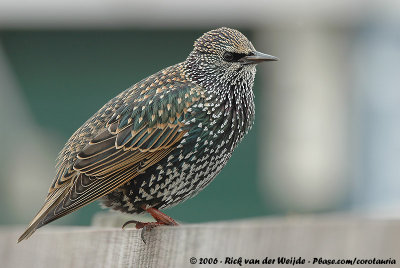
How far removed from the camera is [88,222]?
10602 mm

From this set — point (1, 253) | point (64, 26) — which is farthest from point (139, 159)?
point (64, 26)

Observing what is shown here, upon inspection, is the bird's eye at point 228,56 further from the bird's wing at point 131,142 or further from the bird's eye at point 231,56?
the bird's wing at point 131,142

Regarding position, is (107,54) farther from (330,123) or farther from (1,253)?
(1,253)

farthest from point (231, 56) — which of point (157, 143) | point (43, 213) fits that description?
point (43, 213)

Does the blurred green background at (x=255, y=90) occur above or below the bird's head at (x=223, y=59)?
below

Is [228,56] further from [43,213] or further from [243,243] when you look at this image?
[243,243]

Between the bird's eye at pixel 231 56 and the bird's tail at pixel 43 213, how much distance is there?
1.15 m

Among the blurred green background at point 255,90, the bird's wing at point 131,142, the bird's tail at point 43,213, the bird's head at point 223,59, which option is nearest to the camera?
the bird's tail at point 43,213

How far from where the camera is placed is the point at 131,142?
4.50 m

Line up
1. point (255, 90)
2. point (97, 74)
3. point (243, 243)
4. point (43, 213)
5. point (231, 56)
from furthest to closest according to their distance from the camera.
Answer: point (255, 90) < point (97, 74) < point (231, 56) < point (43, 213) < point (243, 243)

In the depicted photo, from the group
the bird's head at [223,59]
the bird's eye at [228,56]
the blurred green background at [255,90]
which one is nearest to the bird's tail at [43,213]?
the bird's head at [223,59]

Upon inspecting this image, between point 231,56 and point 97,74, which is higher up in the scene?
point 231,56

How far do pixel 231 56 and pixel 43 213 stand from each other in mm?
1382

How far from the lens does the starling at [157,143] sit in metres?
4.41
